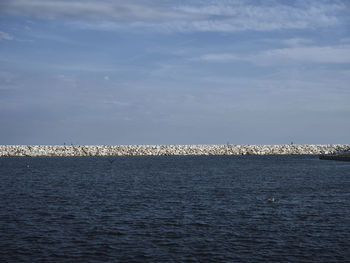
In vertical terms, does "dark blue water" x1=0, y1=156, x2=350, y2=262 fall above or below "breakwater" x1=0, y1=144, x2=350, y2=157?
below

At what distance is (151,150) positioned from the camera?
7096 inches

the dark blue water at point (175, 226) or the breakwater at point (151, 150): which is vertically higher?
the breakwater at point (151, 150)

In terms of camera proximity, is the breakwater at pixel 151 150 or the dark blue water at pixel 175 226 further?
the breakwater at pixel 151 150

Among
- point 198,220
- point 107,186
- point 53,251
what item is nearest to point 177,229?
point 198,220

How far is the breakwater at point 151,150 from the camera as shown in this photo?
168750mm

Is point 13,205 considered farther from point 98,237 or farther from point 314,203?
point 314,203

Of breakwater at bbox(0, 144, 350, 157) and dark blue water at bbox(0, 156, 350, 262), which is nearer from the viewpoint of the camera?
dark blue water at bbox(0, 156, 350, 262)

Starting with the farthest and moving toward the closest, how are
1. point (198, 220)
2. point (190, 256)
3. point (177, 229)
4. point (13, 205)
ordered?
1. point (13, 205)
2. point (198, 220)
3. point (177, 229)
4. point (190, 256)

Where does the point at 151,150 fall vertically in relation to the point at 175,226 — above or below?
above

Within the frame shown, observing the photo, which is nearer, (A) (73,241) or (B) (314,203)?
(A) (73,241)

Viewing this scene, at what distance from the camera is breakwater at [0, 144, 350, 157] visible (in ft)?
554

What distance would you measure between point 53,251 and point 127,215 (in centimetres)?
1020

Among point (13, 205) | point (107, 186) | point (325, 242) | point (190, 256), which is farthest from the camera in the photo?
point (107, 186)

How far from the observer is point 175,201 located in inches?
1558
